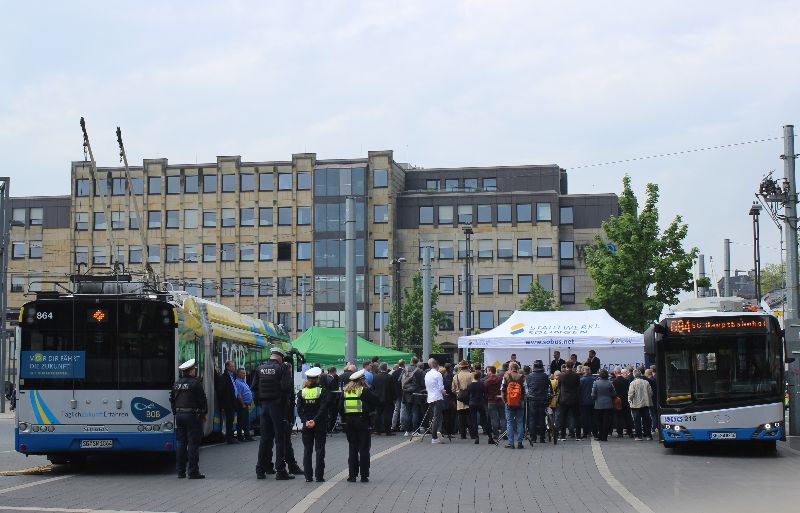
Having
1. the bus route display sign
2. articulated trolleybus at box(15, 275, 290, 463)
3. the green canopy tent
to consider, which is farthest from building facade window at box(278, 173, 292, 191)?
the bus route display sign

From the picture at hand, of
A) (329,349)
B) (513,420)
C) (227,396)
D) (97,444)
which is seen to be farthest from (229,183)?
(97,444)

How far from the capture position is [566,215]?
100312 mm

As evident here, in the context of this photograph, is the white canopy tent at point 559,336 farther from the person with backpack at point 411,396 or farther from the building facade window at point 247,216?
the building facade window at point 247,216

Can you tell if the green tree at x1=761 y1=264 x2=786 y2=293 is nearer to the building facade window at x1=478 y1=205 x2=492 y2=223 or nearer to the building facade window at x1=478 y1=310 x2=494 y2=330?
the building facade window at x1=478 y1=310 x2=494 y2=330

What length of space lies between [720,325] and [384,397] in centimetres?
912

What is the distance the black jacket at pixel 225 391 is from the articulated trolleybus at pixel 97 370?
5.32 meters

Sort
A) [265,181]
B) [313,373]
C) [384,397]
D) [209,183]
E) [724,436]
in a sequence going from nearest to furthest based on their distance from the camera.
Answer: [313,373]
[724,436]
[384,397]
[265,181]
[209,183]

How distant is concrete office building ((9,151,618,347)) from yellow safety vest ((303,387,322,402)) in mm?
81023

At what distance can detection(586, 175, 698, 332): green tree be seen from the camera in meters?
49.1

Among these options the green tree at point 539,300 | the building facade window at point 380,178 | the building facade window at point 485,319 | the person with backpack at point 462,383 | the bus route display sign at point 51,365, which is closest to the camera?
the bus route display sign at point 51,365

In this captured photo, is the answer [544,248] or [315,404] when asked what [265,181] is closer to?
[544,248]

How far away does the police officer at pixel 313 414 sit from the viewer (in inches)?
662

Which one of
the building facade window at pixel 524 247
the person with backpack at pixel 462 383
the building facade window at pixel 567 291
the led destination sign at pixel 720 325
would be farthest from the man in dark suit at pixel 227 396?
the building facade window at pixel 567 291

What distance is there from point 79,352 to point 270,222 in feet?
271
